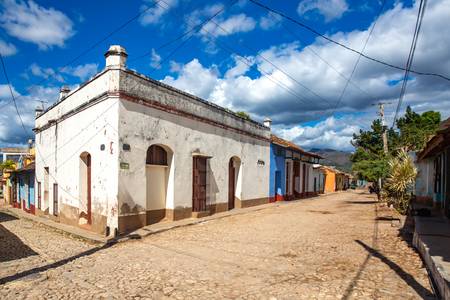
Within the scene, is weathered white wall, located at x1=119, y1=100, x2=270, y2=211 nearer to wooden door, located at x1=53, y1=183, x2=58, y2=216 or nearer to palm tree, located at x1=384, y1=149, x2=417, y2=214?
wooden door, located at x1=53, y1=183, x2=58, y2=216

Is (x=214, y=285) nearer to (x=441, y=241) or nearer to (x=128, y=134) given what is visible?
(x=441, y=241)

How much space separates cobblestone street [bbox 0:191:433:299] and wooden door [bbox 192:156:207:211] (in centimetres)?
257

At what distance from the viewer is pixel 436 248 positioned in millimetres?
5496

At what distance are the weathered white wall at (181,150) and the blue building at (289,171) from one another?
2592mm

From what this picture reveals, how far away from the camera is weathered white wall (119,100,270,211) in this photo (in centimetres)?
918

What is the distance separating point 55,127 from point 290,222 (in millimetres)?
9902

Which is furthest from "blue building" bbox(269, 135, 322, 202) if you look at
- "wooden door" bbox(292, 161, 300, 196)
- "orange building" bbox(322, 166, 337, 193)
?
"orange building" bbox(322, 166, 337, 193)

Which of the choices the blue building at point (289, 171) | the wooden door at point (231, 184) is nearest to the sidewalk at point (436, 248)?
the wooden door at point (231, 184)

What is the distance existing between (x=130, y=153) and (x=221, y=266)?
476cm

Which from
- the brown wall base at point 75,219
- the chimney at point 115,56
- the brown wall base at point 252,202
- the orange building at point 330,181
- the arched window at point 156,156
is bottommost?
the orange building at point 330,181

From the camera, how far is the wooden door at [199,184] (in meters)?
11.9

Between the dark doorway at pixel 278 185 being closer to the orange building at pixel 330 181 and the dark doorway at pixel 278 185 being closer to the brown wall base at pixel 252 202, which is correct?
the brown wall base at pixel 252 202

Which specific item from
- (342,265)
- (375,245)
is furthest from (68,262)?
(375,245)

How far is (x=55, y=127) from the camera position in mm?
12922
